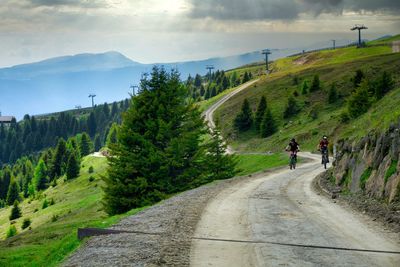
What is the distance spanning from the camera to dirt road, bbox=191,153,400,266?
10.6 metres

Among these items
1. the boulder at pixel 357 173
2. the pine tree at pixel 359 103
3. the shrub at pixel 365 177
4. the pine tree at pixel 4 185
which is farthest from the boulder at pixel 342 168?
the pine tree at pixel 4 185

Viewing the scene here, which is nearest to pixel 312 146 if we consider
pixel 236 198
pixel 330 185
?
pixel 330 185

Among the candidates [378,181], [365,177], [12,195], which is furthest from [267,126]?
[12,195]

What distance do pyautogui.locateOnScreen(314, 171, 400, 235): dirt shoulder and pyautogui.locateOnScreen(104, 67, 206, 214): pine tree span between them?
13384 millimetres

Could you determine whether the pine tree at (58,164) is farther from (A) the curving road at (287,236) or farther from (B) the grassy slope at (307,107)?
(A) the curving road at (287,236)

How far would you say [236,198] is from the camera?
21.3m

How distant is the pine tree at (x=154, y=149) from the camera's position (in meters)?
33.2

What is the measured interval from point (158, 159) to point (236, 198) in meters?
13.0

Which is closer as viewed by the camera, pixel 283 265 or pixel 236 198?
pixel 283 265

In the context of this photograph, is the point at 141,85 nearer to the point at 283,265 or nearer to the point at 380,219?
the point at 380,219

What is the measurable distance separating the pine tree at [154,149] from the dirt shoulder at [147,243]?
15137mm

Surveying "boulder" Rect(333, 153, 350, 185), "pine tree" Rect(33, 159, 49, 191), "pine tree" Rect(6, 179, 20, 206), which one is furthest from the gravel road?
"pine tree" Rect(33, 159, 49, 191)

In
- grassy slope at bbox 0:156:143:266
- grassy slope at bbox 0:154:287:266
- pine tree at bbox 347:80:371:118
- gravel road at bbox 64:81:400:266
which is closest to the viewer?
gravel road at bbox 64:81:400:266

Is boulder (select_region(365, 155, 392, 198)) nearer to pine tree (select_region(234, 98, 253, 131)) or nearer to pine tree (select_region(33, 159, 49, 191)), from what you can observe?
pine tree (select_region(234, 98, 253, 131))
